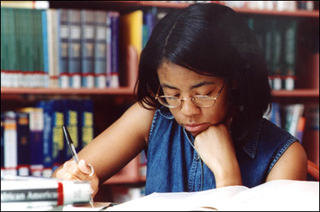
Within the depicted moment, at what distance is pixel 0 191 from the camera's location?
0.51 metres

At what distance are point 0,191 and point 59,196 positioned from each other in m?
0.07

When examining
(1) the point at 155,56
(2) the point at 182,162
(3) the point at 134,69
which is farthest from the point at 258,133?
(3) the point at 134,69

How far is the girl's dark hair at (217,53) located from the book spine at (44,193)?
1.32ft

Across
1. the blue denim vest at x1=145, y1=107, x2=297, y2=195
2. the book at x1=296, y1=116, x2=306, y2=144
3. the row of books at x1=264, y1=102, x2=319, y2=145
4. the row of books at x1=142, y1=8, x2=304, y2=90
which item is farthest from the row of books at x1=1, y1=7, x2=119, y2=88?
the book at x1=296, y1=116, x2=306, y2=144

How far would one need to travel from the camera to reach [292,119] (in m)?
1.88

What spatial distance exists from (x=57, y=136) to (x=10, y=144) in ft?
0.55

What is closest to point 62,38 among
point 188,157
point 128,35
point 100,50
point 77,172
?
point 100,50

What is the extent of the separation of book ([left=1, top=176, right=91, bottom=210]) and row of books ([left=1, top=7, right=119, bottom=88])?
3.64 ft

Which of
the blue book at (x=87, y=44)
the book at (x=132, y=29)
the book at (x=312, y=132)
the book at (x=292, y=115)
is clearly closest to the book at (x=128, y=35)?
the book at (x=132, y=29)

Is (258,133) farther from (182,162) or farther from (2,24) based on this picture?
(2,24)

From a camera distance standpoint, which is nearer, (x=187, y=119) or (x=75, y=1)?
(x=187, y=119)

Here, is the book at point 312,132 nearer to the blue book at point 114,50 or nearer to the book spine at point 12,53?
the blue book at point 114,50

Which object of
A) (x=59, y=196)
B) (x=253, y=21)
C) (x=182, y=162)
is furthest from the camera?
(x=253, y=21)

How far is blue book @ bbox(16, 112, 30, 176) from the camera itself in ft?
5.17
